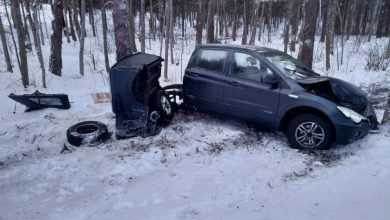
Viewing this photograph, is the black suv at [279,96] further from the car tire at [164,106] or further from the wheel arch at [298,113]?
the car tire at [164,106]

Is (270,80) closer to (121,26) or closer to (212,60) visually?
(212,60)

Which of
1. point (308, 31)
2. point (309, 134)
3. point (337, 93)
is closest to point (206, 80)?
point (309, 134)

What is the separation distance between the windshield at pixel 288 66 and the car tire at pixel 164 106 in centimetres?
228

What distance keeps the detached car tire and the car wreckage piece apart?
1.24 m

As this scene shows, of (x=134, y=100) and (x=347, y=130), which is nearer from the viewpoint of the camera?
(x=347, y=130)

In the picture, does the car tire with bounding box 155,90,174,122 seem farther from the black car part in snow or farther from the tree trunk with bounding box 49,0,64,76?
the tree trunk with bounding box 49,0,64,76

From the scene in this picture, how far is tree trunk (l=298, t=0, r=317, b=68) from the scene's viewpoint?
10.5 meters

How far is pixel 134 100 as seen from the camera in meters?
6.25

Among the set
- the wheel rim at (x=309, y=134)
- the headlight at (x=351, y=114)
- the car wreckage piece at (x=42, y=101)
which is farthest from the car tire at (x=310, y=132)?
the car wreckage piece at (x=42, y=101)

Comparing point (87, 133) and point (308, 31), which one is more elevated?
point (308, 31)

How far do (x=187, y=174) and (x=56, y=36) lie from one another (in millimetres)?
8996

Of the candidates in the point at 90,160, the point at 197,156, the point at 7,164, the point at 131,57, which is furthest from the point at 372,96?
the point at 7,164

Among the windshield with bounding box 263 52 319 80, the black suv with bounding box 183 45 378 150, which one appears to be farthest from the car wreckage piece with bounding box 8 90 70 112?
the windshield with bounding box 263 52 319 80

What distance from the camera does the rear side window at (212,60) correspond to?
21.8 ft
